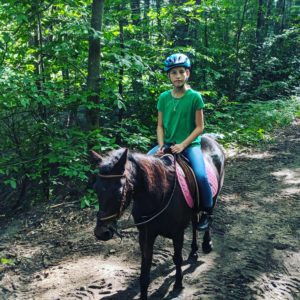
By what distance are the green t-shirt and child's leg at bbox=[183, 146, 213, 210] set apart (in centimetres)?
17

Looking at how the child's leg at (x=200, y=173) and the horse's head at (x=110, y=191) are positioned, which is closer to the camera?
the horse's head at (x=110, y=191)

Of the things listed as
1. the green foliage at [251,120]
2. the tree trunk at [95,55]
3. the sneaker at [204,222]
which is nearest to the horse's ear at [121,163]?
the sneaker at [204,222]

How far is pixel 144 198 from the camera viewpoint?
10.1 feet

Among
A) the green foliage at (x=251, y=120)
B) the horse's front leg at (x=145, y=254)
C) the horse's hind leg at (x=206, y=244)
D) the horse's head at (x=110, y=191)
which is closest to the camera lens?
the horse's head at (x=110, y=191)

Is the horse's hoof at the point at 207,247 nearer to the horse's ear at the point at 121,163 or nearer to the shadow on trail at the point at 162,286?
the shadow on trail at the point at 162,286

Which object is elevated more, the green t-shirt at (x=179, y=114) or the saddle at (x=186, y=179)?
the green t-shirt at (x=179, y=114)

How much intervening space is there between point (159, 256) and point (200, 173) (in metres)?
1.51

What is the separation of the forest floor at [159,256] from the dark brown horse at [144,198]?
495 millimetres

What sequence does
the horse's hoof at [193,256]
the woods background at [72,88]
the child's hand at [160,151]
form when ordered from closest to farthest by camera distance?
the child's hand at [160,151], the horse's hoof at [193,256], the woods background at [72,88]

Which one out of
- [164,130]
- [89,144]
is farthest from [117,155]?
[89,144]

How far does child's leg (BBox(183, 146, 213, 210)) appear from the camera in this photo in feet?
12.3

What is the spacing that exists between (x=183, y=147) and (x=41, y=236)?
300 cm

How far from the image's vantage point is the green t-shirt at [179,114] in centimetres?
381

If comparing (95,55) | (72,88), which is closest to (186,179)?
(95,55)
